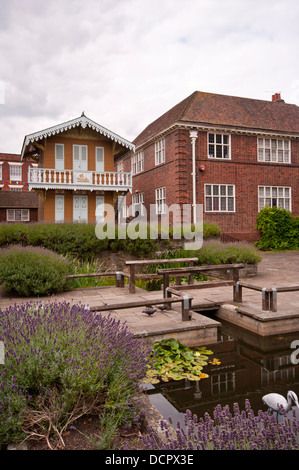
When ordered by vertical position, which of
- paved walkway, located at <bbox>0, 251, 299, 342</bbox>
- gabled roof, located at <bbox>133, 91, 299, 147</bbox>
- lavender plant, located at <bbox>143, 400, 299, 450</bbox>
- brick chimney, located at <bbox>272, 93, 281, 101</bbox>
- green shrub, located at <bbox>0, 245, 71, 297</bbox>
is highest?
brick chimney, located at <bbox>272, 93, 281, 101</bbox>

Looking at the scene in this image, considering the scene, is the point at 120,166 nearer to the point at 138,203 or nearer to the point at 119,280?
the point at 138,203

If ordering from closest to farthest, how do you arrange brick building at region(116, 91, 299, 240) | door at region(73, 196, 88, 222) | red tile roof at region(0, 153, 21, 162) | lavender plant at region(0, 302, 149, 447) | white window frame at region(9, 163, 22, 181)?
lavender plant at region(0, 302, 149, 447) < brick building at region(116, 91, 299, 240) < door at region(73, 196, 88, 222) < red tile roof at region(0, 153, 21, 162) < white window frame at region(9, 163, 22, 181)

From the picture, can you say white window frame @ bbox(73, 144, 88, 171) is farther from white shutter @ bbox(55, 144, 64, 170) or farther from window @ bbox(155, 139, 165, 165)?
window @ bbox(155, 139, 165, 165)

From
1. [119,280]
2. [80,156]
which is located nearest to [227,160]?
[80,156]

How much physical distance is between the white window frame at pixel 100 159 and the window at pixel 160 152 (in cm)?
404

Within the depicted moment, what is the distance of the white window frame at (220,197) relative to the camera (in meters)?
22.0

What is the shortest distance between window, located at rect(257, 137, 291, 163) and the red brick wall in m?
0.35

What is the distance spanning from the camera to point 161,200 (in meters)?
24.1

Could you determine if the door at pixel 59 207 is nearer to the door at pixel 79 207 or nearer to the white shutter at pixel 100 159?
the door at pixel 79 207

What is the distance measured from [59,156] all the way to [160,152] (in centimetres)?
688

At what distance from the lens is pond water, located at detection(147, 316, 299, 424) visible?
13.5ft

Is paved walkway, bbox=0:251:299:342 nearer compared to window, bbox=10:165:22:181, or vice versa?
paved walkway, bbox=0:251:299:342

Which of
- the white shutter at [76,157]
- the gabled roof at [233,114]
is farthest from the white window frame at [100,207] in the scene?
the gabled roof at [233,114]

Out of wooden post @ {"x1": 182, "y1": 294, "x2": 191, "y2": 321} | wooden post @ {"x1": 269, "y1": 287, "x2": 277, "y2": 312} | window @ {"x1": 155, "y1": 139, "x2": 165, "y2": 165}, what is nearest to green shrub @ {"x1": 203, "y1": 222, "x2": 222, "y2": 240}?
window @ {"x1": 155, "y1": 139, "x2": 165, "y2": 165}
